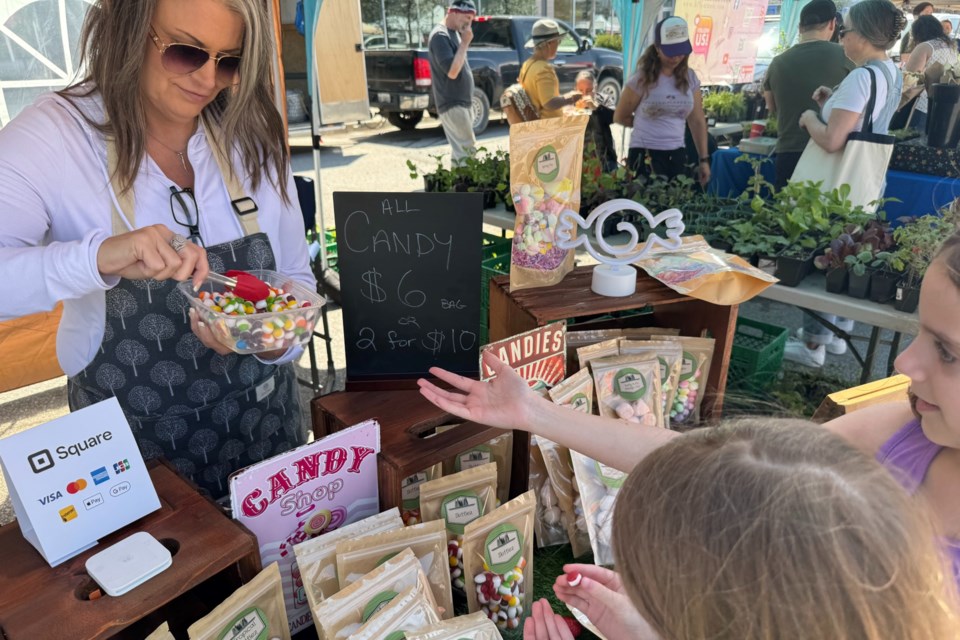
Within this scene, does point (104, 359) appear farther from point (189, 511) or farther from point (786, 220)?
point (786, 220)

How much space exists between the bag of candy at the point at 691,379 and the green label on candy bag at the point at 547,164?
571 millimetres

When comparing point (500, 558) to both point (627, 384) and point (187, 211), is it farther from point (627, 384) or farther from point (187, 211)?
point (187, 211)

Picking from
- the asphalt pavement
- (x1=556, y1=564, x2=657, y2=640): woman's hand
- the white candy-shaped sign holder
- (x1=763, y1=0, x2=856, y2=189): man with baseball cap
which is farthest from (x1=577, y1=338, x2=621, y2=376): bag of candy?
(x1=763, y1=0, x2=856, y2=189): man with baseball cap

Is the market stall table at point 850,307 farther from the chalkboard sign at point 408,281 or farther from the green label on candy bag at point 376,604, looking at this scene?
the green label on candy bag at point 376,604

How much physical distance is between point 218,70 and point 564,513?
141cm

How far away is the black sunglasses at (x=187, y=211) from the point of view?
4.63ft

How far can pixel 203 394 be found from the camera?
151 centimetres

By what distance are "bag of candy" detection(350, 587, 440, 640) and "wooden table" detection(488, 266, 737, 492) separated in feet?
1.99

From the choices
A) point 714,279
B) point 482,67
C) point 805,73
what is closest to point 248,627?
point 714,279

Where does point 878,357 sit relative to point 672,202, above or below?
below

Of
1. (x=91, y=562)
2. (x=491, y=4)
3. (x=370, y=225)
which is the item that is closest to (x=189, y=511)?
(x=91, y=562)

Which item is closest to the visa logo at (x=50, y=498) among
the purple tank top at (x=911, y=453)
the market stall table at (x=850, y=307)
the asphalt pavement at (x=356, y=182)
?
the purple tank top at (x=911, y=453)

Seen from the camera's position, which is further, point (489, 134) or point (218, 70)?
point (489, 134)

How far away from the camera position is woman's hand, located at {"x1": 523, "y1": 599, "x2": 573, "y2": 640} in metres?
1.21
